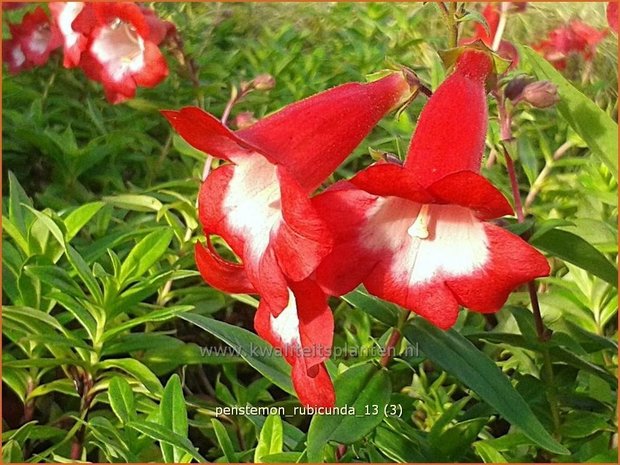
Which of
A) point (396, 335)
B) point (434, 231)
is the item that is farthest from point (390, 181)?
point (396, 335)

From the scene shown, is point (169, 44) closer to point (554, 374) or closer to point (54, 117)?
point (54, 117)

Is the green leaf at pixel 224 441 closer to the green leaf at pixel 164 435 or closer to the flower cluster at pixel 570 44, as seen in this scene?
the green leaf at pixel 164 435

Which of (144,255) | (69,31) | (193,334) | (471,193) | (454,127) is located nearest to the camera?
(471,193)

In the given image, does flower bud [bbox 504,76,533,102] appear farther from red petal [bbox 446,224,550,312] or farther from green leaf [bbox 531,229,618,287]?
red petal [bbox 446,224,550,312]

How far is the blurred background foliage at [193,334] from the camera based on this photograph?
0.92 m

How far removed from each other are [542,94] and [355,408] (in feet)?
1.30

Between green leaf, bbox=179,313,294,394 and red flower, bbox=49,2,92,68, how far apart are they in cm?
109

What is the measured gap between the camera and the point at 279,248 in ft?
2.19

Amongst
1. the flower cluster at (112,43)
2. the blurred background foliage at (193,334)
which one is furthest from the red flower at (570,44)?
the flower cluster at (112,43)

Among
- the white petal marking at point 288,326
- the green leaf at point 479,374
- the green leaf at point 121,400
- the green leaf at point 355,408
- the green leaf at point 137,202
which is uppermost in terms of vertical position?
the white petal marking at point 288,326

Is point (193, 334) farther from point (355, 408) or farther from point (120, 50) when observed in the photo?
point (120, 50)

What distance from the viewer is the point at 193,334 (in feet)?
4.72

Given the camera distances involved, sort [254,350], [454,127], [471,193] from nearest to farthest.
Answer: [471,193] < [454,127] < [254,350]

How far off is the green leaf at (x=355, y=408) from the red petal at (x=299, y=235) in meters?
0.22
